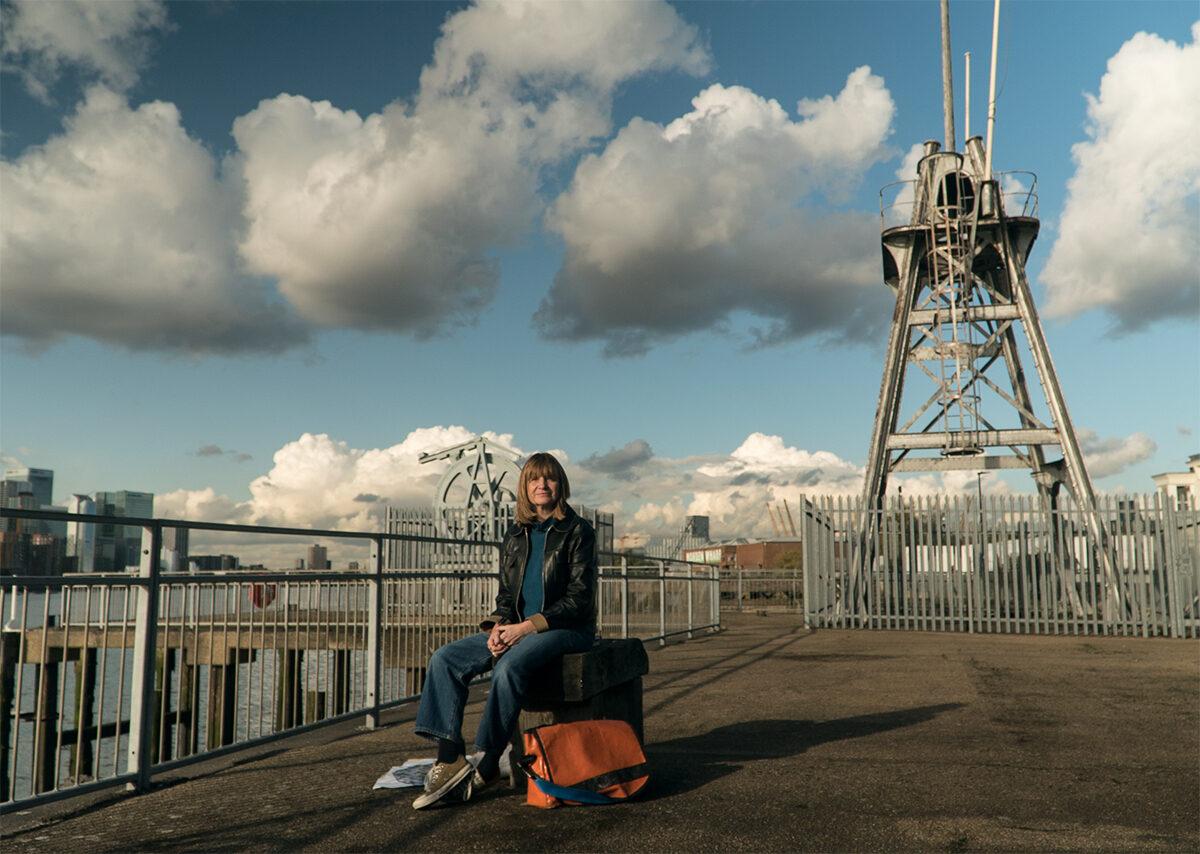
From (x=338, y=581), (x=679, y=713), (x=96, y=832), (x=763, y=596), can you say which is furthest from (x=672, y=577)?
(x=763, y=596)

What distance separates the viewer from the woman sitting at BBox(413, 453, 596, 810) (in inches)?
168

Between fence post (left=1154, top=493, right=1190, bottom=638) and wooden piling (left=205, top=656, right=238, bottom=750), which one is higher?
fence post (left=1154, top=493, right=1190, bottom=638)

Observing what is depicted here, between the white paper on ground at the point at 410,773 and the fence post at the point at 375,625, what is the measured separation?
1.70m

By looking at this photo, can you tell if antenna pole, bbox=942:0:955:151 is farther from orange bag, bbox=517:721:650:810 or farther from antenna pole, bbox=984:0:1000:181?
orange bag, bbox=517:721:650:810

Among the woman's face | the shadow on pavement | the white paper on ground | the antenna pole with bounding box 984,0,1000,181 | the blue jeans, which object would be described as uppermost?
→ the antenna pole with bounding box 984,0,1000,181

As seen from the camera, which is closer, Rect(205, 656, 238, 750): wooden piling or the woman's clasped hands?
the woman's clasped hands

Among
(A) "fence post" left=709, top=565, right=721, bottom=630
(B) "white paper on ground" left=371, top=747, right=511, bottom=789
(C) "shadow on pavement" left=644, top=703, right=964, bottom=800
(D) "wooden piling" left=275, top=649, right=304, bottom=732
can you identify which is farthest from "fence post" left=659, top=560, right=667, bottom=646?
(B) "white paper on ground" left=371, top=747, right=511, bottom=789

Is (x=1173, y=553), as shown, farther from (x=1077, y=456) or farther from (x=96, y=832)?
(x=96, y=832)

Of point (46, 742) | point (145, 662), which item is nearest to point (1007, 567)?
point (145, 662)

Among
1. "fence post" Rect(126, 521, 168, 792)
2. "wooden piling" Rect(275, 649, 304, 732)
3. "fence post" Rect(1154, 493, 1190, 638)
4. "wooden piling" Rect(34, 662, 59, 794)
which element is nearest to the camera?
"fence post" Rect(126, 521, 168, 792)

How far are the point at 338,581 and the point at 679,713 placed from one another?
8.54 feet

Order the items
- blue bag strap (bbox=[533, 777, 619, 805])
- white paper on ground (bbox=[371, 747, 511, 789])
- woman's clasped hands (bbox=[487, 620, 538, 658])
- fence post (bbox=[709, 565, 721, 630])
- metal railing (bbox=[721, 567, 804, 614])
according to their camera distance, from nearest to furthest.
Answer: blue bag strap (bbox=[533, 777, 619, 805]) < woman's clasped hands (bbox=[487, 620, 538, 658]) < white paper on ground (bbox=[371, 747, 511, 789]) < fence post (bbox=[709, 565, 721, 630]) < metal railing (bbox=[721, 567, 804, 614])

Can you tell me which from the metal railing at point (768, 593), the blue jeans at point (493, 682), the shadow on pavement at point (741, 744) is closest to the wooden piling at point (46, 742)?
the blue jeans at point (493, 682)

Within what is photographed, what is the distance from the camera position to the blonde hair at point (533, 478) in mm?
4770
